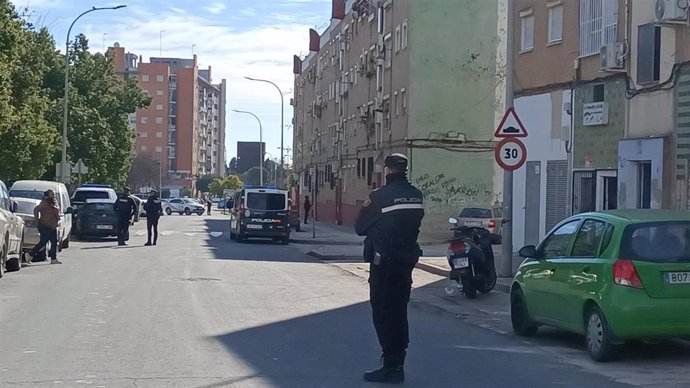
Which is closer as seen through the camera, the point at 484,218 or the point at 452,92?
the point at 484,218

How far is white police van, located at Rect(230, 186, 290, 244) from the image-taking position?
3697 cm

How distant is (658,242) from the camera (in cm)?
1036

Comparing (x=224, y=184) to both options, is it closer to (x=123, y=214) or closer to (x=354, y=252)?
(x=123, y=214)

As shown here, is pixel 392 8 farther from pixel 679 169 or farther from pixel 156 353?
pixel 156 353

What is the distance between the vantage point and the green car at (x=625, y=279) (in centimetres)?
1009

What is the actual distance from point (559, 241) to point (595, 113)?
39.9ft

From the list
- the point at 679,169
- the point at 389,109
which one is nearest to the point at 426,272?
the point at 679,169

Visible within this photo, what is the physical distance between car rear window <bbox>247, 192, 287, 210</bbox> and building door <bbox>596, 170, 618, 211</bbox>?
1593 cm

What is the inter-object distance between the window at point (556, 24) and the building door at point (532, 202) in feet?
11.2

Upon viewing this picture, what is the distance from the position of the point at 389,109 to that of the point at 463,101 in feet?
16.3

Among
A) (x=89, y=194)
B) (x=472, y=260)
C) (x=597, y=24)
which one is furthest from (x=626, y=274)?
(x=89, y=194)

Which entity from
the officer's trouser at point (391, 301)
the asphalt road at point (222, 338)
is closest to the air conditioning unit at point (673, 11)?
the asphalt road at point (222, 338)

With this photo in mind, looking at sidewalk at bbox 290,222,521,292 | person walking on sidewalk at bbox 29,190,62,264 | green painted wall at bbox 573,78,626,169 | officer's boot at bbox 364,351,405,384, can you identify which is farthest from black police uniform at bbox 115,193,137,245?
officer's boot at bbox 364,351,405,384

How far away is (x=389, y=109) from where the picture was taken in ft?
153
